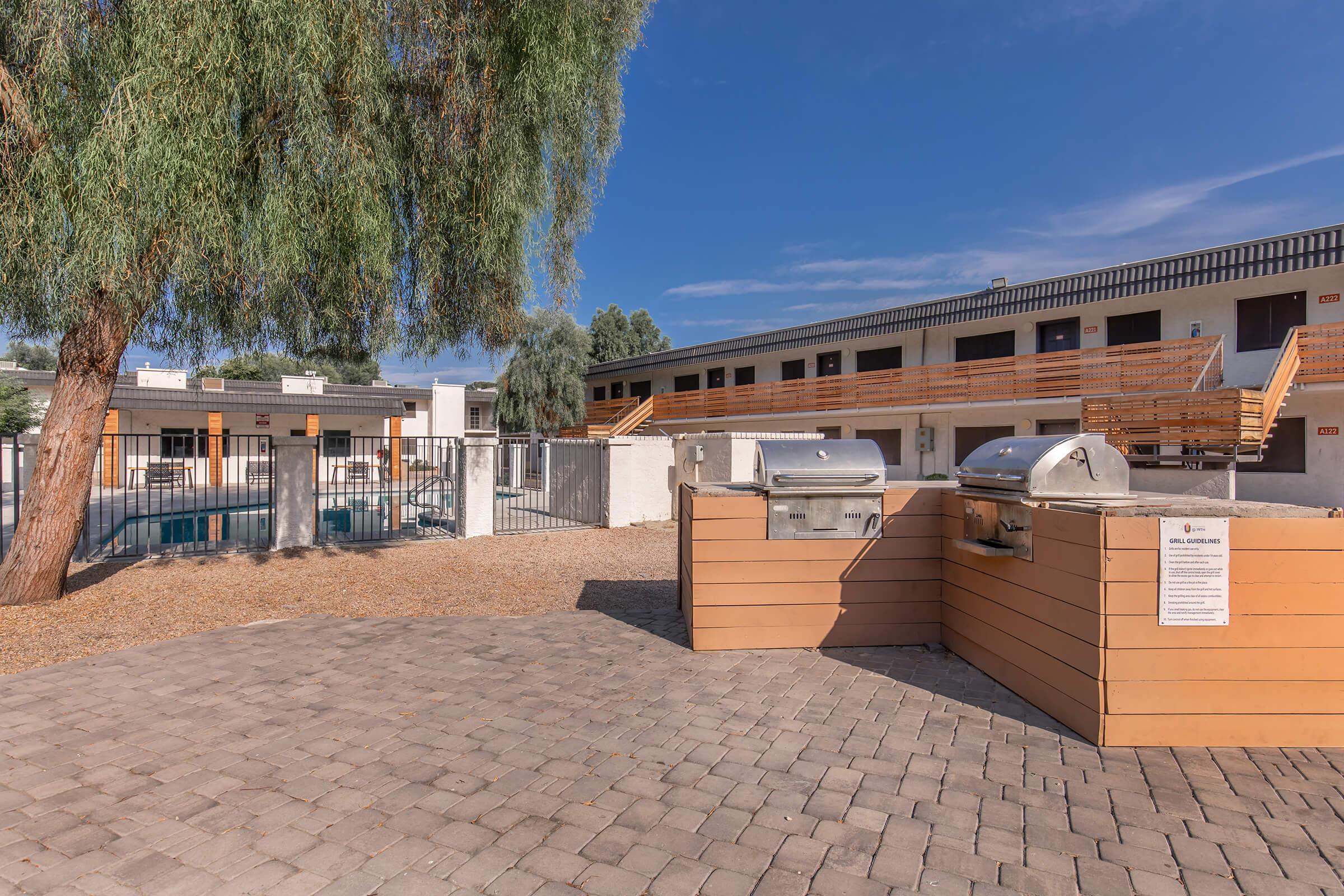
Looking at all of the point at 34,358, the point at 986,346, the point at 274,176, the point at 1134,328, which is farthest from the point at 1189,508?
the point at 34,358

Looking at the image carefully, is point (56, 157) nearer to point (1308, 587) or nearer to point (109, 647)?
point (109, 647)

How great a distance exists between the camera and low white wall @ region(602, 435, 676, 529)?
1343 centimetres

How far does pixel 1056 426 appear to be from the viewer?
1939cm

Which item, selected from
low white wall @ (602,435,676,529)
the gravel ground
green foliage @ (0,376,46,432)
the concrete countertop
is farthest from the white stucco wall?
the concrete countertop

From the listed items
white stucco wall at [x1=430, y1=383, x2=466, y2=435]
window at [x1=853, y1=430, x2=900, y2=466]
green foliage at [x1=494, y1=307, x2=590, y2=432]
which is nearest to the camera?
window at [x1=853, y1=430, x2=900, y2=466]

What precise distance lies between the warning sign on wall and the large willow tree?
20.5 feet

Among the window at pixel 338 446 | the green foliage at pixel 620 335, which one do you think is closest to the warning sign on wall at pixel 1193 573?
the window at pixel 338 446

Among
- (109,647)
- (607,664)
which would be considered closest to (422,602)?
(109,647)

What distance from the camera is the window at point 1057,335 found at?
19266 mm

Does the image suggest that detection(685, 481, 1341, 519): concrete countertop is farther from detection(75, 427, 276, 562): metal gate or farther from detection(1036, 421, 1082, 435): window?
detection(1036, 421, 1082, 435): window

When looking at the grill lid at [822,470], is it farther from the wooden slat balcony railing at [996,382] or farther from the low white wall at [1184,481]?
the wooden slat balcony railing at [996,382]

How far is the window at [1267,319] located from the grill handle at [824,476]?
53.8 ft

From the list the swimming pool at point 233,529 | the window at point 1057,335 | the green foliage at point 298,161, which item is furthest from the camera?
the window at point 1057,335

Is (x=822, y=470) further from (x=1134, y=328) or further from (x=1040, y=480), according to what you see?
(x=1134, y=328)
